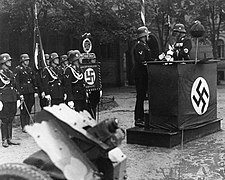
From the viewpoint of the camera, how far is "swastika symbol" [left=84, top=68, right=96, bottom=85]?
10.1 meters

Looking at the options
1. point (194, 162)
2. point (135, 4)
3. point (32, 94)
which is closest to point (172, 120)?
point (194, 162)

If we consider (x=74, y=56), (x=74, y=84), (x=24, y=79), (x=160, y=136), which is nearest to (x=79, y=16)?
(x=24, y=79)

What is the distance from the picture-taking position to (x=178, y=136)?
313 inches

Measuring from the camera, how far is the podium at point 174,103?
7801mm

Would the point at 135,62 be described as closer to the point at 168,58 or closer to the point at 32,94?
the point at 168,58

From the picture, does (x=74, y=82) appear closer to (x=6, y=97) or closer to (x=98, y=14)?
(x=6, y=97)

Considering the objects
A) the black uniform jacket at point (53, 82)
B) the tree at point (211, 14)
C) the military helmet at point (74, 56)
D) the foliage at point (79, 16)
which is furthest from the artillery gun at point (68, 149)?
the tree at point (211, 14)

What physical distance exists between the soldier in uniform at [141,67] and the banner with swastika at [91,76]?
1.58 meters

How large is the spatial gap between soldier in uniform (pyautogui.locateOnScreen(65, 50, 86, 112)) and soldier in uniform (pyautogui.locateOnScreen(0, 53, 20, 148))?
44.4 inches

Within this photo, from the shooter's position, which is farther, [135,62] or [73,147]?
[135,62]

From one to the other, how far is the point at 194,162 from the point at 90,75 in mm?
4112

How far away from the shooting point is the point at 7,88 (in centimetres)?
855

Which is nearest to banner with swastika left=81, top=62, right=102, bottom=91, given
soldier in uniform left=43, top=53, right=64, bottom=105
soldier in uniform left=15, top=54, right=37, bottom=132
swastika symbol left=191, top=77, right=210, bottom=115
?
soldier in uniform left=43, top=53, right=64, bottom=105

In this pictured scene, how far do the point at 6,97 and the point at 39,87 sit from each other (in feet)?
5.96
